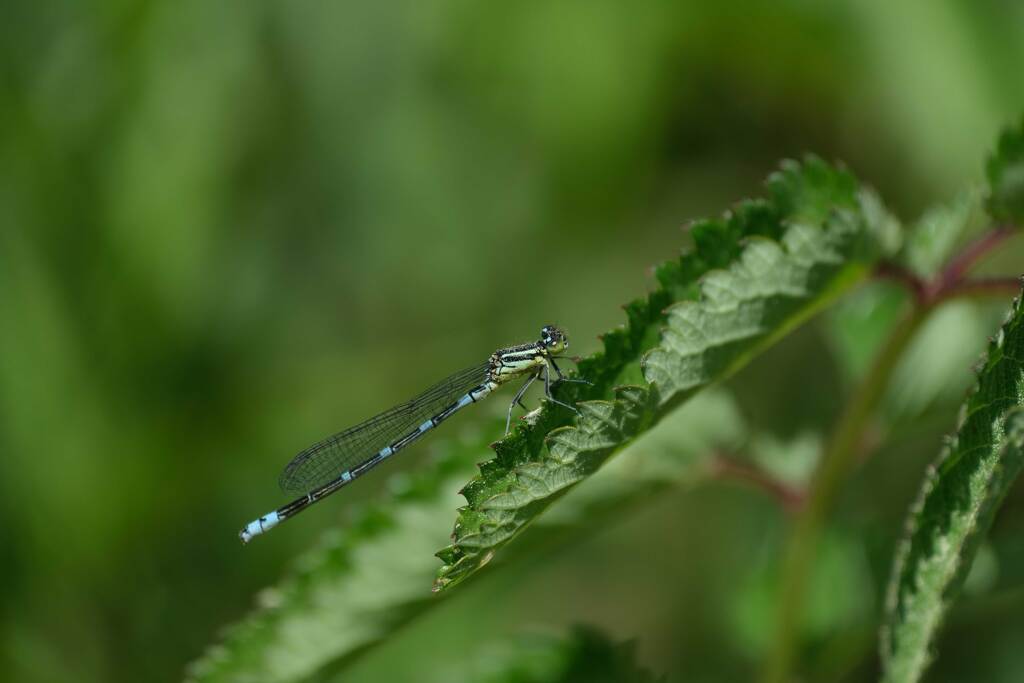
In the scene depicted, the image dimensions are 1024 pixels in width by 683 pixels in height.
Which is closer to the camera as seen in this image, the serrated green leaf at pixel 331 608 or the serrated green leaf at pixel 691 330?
the serrated green leaf at pixel 691 330

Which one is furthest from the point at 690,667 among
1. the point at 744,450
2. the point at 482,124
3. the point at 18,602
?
the point at 482,124

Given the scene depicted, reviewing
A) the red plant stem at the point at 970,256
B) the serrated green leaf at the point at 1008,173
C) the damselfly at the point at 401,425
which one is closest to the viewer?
the serrated green leaf at the point at 1008,173

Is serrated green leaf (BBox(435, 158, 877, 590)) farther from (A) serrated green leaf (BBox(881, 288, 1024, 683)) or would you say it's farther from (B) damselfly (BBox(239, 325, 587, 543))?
(B) damselfly (BBox(239, 325, 587, 543))

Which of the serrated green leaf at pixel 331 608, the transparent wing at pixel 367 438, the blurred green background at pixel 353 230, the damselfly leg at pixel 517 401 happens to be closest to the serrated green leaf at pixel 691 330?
the damselfly leg at pixel 517 401

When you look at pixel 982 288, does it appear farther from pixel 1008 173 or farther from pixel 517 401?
pixel 517 401


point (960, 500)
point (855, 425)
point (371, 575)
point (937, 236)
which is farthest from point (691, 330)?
point (371, 575)

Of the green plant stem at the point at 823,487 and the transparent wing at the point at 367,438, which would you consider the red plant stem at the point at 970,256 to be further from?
the transparent wing at the point at 367,438

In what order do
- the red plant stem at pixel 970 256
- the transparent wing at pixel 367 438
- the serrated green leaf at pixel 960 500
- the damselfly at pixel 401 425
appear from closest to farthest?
1. the serrated green leaf at pixel 960 500
2. the red plant stem at pixel 970 256
3. the damselfly at pixel 401 425
4. the transparent wing at pixel 367 438
